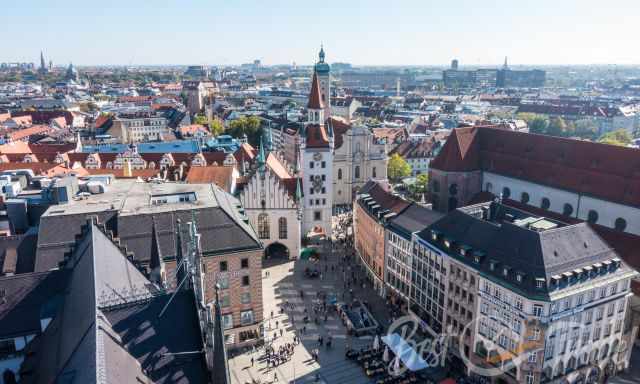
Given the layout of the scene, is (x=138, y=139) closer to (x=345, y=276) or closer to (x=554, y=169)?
(x=345, y=276)

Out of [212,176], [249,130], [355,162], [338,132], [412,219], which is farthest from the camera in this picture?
[249,130]

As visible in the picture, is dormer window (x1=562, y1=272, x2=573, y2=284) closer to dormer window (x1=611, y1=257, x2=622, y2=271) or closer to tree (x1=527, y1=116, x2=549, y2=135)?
dormer window (x1=611, y1=257, x2=622, y2=271)

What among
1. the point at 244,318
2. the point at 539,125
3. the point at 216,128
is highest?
the point at 539,125

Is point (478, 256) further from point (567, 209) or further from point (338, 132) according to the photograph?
point (338, 132)

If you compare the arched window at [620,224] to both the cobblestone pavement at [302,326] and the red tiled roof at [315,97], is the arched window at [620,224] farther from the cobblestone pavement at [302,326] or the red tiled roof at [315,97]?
the red tiled roof at [315,97]

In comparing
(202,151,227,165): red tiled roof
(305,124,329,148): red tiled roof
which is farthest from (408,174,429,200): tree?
(202,151,227,165): red tiled roof

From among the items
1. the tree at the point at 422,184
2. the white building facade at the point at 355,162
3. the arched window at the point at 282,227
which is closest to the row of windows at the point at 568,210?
the tree at the point at 422,184

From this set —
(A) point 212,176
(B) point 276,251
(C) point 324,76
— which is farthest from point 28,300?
(C) point 324,76
